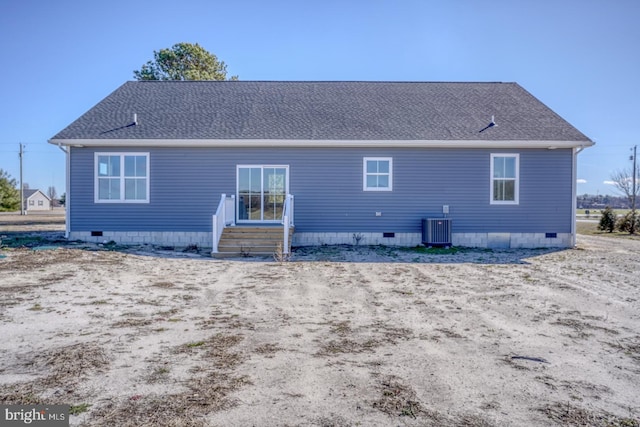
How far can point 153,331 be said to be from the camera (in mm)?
4711

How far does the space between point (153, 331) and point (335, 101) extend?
12470 mm

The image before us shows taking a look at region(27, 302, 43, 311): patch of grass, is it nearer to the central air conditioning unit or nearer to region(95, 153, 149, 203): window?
region(95, 153, 149, 203): window

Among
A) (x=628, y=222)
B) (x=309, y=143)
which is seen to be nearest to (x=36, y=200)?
(x=309, y=143)

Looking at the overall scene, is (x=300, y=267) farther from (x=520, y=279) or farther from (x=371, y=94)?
(x=371, y=94)

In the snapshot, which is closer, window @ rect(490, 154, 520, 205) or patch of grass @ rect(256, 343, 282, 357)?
patch of grass @ rect(256, 343, 282, 357)

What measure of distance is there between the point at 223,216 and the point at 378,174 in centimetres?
521

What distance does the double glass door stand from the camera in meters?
13.1

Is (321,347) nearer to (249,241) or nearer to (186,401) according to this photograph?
(186,401)

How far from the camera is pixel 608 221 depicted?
70.3 ft

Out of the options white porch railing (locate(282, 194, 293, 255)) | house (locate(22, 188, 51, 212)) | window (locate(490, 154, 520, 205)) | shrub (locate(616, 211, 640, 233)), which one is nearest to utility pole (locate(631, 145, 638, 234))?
shrub (locate(616, 211, 640, 233))

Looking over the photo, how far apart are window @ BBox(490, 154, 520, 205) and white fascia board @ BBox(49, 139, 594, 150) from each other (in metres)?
0.48

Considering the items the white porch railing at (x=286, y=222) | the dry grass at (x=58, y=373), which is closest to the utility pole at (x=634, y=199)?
the white porch railing at (x=286, y=222)

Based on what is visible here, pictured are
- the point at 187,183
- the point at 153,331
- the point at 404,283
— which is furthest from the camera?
the point at 187,183

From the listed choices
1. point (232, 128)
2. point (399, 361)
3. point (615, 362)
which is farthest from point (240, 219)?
point (615, 362)
